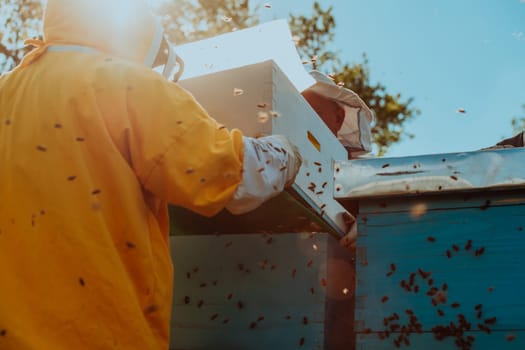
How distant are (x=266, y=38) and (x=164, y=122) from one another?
1.12 metres

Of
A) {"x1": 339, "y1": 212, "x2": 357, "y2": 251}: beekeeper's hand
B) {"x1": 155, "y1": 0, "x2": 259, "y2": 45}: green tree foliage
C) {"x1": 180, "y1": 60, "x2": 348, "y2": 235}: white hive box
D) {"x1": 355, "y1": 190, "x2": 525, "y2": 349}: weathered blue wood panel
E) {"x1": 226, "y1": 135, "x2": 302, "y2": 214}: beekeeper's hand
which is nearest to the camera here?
{"x1": 226, "y1": 135, "x2": 302, "y2": 214}: beekeeper's hand

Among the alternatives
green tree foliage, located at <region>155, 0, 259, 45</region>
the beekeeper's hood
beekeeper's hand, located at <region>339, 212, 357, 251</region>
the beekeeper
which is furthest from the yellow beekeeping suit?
green tree foliage, located at <region>155, 0, 259, 45</region>

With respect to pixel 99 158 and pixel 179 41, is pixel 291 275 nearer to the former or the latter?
pixel 99 158

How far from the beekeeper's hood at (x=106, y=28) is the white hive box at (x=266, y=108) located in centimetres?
44

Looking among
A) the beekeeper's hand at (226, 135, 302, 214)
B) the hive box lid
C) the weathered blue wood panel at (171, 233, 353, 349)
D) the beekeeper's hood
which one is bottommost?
the weathered blue wood panel at (171, 233, 353, 349)

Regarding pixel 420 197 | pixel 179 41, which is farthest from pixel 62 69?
pixel 179 41

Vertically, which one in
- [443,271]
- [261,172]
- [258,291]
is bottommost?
[258,291]

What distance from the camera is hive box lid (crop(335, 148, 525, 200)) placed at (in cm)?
215

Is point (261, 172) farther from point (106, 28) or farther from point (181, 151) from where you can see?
point (106, 28)

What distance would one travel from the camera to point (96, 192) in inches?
62.7

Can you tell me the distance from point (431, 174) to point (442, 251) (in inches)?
10.8

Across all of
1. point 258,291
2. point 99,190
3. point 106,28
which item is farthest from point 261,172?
point 258,291

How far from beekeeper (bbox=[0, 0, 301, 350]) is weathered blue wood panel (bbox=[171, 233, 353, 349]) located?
90 cm

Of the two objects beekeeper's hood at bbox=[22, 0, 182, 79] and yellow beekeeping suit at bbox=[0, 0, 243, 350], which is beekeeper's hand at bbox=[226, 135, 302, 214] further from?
beekeeper's hood at bbox=[22, 0, 182, 79]
